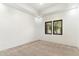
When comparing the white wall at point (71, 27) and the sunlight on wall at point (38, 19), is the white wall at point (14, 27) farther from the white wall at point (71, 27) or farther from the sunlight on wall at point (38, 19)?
the white wall at point (71, 27)

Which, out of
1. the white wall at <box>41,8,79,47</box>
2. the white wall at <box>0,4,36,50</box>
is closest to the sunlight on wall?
the white wall at <box>0,4,36,50</box>

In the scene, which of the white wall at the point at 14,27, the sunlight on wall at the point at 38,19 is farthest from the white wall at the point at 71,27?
the white wall at the point at 14,27

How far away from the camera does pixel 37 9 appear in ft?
6.59

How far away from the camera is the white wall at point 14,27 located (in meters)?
2.30

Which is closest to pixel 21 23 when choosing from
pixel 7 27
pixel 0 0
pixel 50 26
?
pixel 7 27

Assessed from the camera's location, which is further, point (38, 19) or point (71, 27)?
point (71, 27)

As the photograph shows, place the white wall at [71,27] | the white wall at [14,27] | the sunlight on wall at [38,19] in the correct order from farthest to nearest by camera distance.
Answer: the white wall at [71,27] < the white wall at [14,27] < the sunlight on wall at [38,19]

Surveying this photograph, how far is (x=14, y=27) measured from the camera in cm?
241

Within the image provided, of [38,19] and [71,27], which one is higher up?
[38,19]

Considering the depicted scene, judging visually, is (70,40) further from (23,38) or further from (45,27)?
(23,38)

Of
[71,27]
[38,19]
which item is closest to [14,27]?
[38,19]

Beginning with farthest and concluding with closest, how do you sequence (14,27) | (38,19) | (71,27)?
1. (71,27)
2. (14,27)
3. (38,19)

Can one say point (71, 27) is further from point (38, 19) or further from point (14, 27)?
point (14, 27)

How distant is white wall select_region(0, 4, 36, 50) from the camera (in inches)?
90.6
